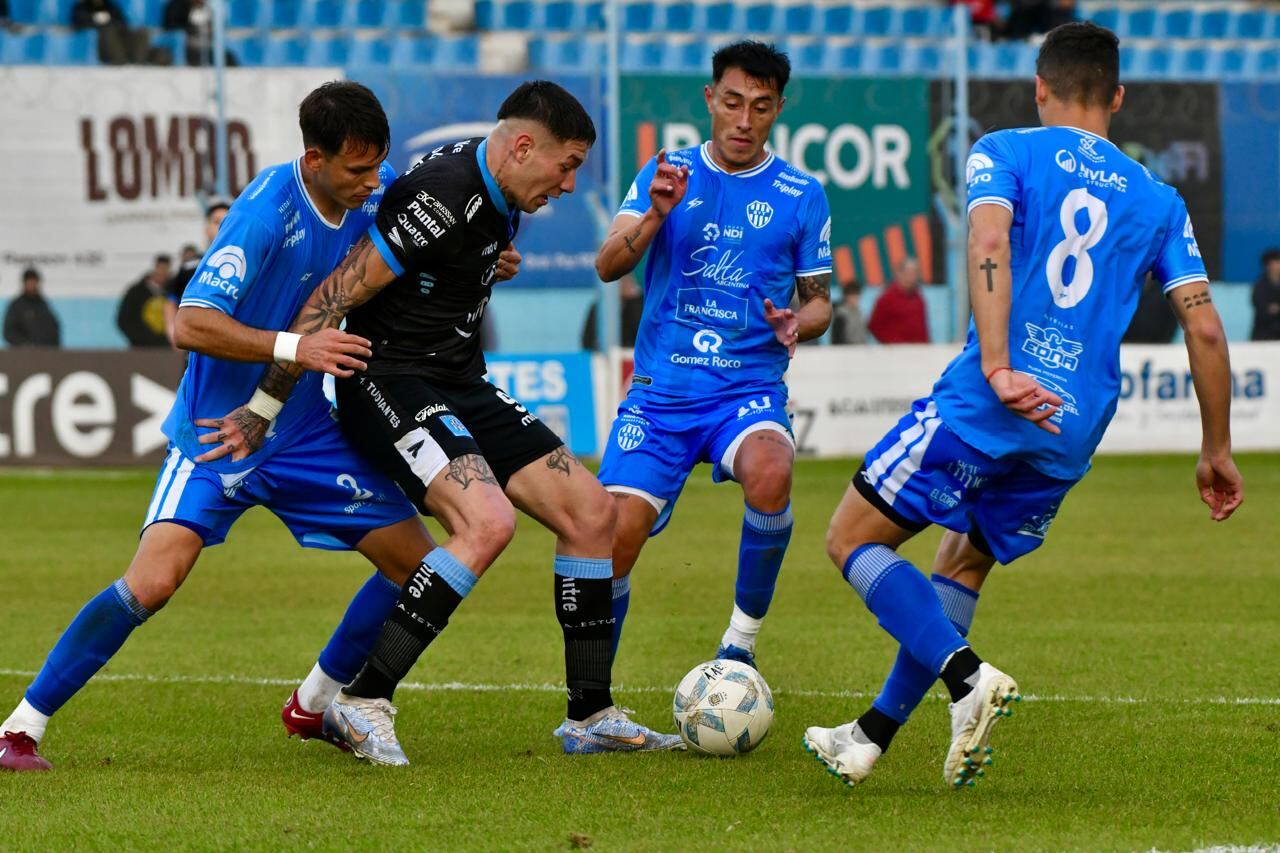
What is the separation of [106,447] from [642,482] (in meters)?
11.3

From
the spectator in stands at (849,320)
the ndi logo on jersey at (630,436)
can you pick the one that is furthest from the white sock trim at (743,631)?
the spectator in stands at (849,320)

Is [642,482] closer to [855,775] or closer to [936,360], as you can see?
[855,775]

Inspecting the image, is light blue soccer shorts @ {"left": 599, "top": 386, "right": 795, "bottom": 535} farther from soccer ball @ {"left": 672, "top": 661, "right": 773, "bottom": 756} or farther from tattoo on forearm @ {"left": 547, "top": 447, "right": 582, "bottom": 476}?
soccer ball @ {"left": 672, "top": 661, "right": 773, "bottom": 756}

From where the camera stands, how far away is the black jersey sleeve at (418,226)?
5.58 meters

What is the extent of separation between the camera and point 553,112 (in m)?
5.69

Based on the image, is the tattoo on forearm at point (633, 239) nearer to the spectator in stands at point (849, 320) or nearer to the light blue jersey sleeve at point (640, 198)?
the light blue jersey sleeve at point (640, 198)

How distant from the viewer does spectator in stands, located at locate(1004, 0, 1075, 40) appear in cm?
2386

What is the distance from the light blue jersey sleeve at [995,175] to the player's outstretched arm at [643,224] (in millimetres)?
1477

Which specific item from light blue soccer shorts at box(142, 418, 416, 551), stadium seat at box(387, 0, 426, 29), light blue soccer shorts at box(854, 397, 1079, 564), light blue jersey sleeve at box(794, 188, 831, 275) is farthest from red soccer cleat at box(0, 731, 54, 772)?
stadium seat at box(387, 0, 426, 29)

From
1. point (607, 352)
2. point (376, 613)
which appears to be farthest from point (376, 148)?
point (607, 352)

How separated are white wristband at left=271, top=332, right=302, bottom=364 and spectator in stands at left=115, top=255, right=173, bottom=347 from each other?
42.7 ft

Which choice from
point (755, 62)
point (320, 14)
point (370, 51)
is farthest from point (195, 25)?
point (755, 62)

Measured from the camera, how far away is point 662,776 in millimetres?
5422

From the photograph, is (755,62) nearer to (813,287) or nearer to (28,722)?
(813,287)
